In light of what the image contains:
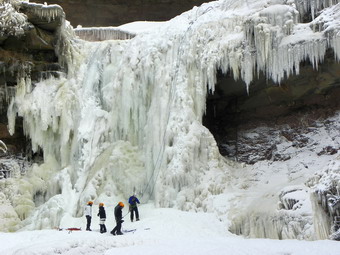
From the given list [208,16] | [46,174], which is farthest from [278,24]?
[46,174]

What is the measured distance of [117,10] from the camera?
30.2 m

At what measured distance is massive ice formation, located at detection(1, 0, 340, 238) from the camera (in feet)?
48.6

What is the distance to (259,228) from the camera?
1264 centimetres

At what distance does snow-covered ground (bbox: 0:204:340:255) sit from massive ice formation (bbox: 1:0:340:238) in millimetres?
780

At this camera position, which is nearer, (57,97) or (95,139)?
(95,139)

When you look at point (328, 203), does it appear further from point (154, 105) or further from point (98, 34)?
point (98, 34)

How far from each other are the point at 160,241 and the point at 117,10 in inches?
830

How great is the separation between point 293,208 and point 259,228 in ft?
3.49

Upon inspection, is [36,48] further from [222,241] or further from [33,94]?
[222,241]

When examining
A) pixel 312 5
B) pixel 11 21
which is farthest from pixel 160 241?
pixel 11 21

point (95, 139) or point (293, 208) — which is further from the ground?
point (95, 139)

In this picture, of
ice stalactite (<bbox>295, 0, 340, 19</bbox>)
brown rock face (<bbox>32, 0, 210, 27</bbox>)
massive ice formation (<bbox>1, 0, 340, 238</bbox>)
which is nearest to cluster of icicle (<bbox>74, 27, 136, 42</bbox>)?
massive ice formation (<bbox>1, 0, 340, 238</bbox>)

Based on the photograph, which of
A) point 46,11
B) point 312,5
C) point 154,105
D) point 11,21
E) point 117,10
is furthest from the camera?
point 117,10

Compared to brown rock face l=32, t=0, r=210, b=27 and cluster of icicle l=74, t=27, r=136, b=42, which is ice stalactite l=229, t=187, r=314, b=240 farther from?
brown rock face l=32, t=0, r=210, b=27
